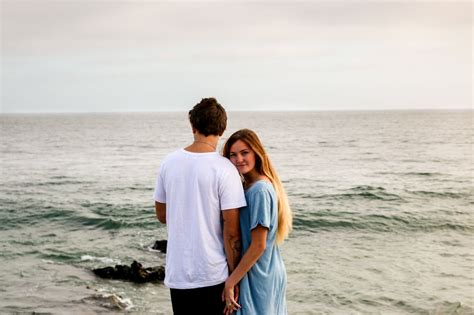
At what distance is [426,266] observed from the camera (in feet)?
41.5

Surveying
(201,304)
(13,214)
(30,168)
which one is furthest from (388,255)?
(30,168)

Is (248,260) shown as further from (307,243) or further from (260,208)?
(307,243)

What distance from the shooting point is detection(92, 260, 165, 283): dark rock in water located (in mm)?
11102

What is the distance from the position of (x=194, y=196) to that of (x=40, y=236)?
1377 centimetres

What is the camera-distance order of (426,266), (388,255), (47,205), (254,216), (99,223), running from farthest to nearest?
(47,205)
(99,223)
(388,255)
(426,266)
(254,216)

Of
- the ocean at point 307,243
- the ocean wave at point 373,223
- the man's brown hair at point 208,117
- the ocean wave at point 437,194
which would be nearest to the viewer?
the man's brown hair at point 208,117

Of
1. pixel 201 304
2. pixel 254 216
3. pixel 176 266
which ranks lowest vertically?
pixel 201 304

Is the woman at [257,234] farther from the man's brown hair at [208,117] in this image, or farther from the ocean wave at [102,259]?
the ocean wave at [102,259]

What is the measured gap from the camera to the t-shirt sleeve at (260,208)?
3.46m

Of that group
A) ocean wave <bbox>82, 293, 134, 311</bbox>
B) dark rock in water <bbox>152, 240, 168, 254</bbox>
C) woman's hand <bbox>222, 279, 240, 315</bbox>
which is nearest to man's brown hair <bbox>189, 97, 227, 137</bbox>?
woman's hand <bbox>222, 279, 240, 315</bbox>

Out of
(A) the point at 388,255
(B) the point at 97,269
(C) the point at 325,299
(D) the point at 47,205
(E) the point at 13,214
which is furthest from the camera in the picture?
(D) the point at 47,205

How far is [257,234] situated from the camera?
3.49 metres

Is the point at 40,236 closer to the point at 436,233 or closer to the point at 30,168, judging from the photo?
the point at 436,233

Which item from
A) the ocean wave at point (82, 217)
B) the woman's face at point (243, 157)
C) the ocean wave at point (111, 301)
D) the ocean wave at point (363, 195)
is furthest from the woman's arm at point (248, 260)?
the ocean wave at point (363, 195)
